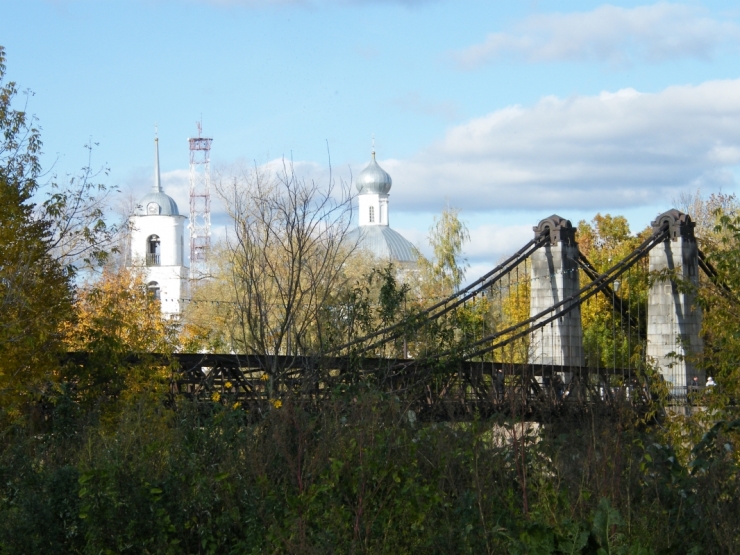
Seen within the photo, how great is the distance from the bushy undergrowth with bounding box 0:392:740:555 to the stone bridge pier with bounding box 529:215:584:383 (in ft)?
53.9

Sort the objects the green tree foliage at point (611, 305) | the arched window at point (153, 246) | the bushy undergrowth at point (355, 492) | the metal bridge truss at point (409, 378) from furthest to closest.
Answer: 1. the arched window at point (153, 246)
2. the green tree foliage at point (611, 305)
3. the metal bridge truss at point (409, 378)
4. the bushy undergrowth at point (355, 492)

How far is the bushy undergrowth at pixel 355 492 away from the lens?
556 cm

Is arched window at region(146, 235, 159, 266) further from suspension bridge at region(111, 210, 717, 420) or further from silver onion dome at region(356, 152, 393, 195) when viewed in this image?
suspension bridge at region(111, 210, 717, 420)

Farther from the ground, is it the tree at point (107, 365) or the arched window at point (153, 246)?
the arched window at point (153, 246)

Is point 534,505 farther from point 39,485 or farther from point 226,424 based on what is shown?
point 39,485

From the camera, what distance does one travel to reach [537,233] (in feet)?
81.5

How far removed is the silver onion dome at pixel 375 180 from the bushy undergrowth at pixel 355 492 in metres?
92.4

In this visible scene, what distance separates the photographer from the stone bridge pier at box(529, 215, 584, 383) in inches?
925

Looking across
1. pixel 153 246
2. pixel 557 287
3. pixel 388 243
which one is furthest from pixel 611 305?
pixel 153 246

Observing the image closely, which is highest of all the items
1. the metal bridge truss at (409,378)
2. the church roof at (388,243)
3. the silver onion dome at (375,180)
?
the silver onion dome at (375,180)

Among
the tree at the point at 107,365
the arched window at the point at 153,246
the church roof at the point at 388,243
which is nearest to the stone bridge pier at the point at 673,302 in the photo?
the tree at the point at 107,365

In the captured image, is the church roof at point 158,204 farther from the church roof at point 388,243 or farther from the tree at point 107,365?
the tree at point 107,365

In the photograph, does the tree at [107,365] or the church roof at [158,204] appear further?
the church roof at [158,204]

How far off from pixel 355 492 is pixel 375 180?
93945 millimetres
